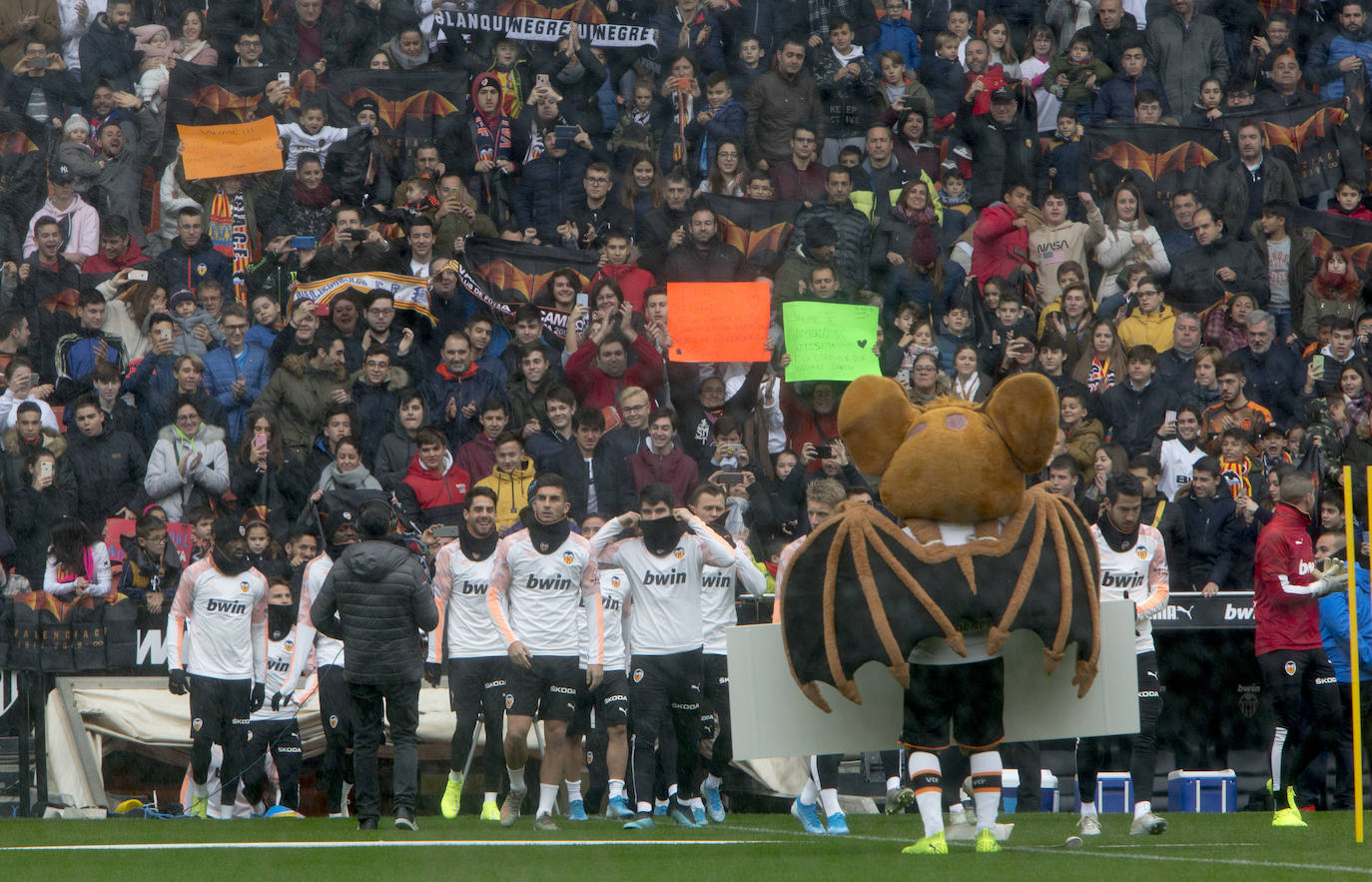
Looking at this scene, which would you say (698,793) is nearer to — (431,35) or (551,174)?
(551,174)

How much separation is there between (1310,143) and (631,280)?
249 inches

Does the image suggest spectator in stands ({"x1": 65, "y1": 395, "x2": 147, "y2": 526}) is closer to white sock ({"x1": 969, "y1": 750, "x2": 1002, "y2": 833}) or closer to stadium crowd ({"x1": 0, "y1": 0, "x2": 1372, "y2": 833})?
stadium crowd ({"x1": 0, "y1": 0, "x2": 1372, "y2": 833})

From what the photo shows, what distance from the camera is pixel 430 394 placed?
13648 millimetres

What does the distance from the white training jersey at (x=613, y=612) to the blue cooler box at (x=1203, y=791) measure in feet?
13.0

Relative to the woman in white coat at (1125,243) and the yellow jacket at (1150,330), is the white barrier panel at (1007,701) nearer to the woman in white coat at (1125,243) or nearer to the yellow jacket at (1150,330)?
the yellow jacket at (1150,330)

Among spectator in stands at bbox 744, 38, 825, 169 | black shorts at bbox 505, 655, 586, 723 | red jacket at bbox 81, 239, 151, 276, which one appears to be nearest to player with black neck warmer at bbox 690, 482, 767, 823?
black shorts at bbox 505, 655, 586, 723

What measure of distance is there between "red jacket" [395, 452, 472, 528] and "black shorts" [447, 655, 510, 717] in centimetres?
171

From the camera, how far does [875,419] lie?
7.65 meters

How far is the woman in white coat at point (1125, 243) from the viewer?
14.8 meters

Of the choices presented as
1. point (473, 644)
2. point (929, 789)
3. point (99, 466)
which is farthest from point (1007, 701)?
point (99, 466)

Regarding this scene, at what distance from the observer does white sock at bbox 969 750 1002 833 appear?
7.77 metres

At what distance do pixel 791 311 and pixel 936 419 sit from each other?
19.4 feet

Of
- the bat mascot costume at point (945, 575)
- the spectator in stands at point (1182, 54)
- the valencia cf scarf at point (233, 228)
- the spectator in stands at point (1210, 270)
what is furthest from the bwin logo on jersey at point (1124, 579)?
the spectator in stands at point (1182, 54)

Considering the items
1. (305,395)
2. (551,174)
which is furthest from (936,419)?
(551,174)
